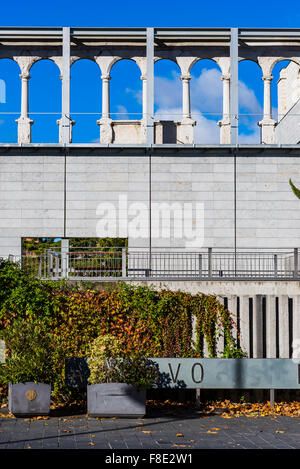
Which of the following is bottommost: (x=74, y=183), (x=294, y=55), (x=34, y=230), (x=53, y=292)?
(x=53, y=292)

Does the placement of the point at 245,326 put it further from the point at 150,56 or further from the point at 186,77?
the point at 186,77

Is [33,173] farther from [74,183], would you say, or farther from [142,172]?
[142,172]

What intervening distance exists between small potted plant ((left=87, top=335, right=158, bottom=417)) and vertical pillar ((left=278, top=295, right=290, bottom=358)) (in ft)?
11.2

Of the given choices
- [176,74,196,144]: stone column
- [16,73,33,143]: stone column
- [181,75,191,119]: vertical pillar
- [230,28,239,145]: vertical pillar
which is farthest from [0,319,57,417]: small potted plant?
[181,75,191,119]: vertical pillar

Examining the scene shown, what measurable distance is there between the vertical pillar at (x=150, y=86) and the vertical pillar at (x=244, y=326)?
59.3 feet

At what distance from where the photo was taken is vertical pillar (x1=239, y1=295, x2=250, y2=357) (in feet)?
46.5

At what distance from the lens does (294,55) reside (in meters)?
33.2

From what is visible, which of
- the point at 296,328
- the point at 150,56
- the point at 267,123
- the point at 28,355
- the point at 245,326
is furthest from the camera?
the point at 267,123

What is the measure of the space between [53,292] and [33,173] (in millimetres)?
18101

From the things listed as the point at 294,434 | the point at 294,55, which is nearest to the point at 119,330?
the point at 294,434

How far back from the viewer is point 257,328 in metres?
14.3

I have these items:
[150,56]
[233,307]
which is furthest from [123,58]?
[233,307]

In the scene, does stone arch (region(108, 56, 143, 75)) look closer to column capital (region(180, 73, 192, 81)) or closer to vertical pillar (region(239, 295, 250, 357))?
column capital (region(180, 73, 192, 81))

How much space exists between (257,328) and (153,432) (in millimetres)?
4384
